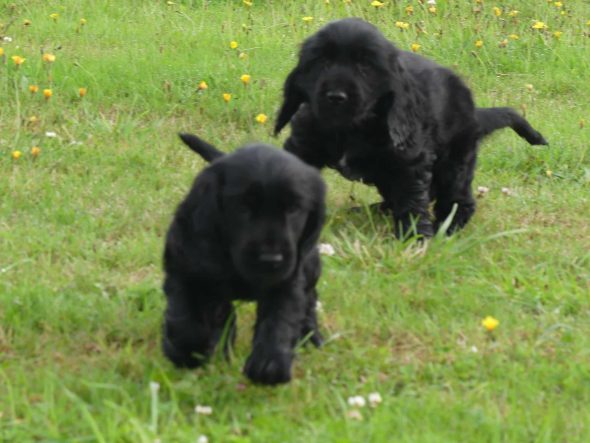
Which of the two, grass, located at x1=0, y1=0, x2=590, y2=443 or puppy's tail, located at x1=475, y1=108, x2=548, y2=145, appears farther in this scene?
puppy's tail, located at x1=475, y1=108, x2=548, y2=145

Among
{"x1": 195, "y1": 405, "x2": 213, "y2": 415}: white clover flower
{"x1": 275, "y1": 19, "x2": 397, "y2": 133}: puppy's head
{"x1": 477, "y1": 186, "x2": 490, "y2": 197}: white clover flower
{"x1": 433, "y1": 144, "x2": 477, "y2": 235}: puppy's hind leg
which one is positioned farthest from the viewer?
{"x1": 477, "y1": 186, "x2": 490, "y2": 197}: white clover flower

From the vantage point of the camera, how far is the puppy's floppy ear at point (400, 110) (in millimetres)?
4621

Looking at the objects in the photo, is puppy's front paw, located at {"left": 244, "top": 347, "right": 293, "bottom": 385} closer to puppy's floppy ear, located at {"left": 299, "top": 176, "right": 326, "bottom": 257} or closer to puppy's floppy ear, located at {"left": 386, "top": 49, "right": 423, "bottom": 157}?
puppy's floppy ear, located at {"left": 299, "top": 176, "right": 326, "bottom": 257}

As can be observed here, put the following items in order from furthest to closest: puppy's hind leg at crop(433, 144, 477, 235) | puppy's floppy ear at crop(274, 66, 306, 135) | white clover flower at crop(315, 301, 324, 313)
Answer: puppy's hind leg at crop(433, 144, 477, 235)
puppy's floppy ear at crop(274, 66, 306, 135)
white clover flower at crop(315, 301, 324, 313)

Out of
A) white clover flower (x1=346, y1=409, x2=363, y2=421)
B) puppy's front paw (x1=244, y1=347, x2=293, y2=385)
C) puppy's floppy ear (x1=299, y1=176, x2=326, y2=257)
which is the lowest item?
white clover flower (x1=346, y1=409, x2=363, y2=421)

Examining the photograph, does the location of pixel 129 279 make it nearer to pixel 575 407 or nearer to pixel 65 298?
pixel 65 298

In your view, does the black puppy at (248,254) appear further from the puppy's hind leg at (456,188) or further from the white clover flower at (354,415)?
the puppy's hind leg at (456,188)

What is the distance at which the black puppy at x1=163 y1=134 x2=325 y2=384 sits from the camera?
10.0ft

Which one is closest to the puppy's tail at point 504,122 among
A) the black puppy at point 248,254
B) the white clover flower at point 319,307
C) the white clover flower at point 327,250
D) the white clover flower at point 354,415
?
the white clover flower at point 327,250

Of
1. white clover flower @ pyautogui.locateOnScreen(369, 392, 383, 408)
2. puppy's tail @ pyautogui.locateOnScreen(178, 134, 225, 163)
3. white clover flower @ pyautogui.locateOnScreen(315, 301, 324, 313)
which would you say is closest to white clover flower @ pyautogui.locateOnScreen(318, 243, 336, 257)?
Result: white clover flower @ pyautogui.locateOnScreen(315, 301, 324, 313)

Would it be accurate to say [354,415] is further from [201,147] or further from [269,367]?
[201,147]

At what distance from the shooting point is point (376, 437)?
3.09 meters

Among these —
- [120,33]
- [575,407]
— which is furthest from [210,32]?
[575,407]

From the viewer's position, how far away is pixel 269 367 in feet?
10.5
